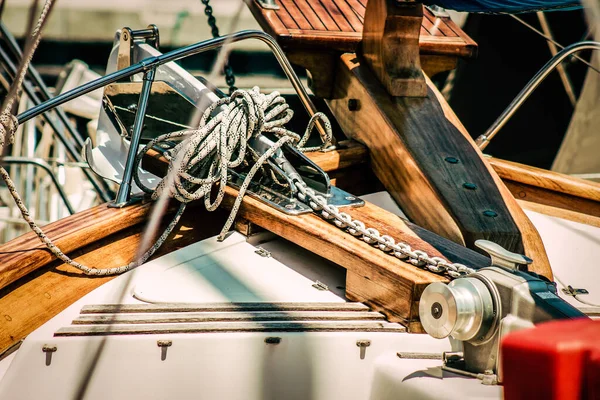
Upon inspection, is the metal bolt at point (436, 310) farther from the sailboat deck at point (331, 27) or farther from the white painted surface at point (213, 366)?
the sailboat deck at point (331, 27)

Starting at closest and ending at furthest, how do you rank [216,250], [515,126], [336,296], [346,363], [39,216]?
[346,363] < [336,296] < [216,250] < [39,216] < [515,126]

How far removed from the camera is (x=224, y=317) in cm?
140

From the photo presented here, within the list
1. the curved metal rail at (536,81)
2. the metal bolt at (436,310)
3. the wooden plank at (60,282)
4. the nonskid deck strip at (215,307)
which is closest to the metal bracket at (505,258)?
the metal bolt at (436,310)

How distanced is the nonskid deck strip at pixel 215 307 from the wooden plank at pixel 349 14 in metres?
1.26

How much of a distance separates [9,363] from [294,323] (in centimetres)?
57

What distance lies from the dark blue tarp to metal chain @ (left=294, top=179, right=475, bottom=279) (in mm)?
649

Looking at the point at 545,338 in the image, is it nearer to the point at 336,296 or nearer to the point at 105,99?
the point at 336,296

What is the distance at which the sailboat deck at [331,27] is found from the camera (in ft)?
7.64

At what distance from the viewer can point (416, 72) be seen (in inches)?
86.3

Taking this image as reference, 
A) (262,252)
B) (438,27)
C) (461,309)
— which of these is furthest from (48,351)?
(438,27)

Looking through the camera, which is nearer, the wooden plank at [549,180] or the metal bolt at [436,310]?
the metal bolt at [436,310]

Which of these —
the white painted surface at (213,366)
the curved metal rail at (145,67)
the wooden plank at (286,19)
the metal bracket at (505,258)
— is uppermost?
the wooden plank at (286,19)

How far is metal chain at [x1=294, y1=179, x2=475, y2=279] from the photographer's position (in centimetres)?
139

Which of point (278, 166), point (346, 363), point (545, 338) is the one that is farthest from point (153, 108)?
point (545, 338)
